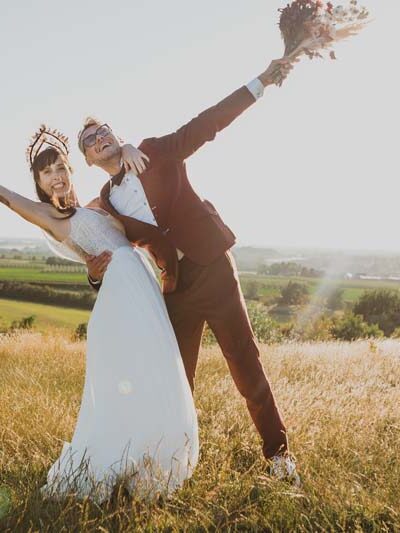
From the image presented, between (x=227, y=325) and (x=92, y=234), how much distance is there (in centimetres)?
94

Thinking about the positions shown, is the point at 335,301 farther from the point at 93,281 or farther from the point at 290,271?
the point at 93,281

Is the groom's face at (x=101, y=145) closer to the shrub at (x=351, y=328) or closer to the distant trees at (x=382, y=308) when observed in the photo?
the shrub at (x=351, y=328)

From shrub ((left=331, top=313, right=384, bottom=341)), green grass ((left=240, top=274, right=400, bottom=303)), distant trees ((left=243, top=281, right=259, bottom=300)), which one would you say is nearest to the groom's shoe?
shrub ((left=331, top=313, right=384, bottom=341))

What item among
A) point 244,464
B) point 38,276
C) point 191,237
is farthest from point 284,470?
point 38,276

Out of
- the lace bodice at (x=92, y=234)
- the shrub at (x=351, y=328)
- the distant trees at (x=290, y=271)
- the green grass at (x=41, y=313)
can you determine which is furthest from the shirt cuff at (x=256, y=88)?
the distant trees at (x=290, y=271)

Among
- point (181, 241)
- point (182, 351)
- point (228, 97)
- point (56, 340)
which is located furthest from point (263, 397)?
point (56, 340)

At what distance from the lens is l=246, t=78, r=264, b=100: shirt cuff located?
3.20m

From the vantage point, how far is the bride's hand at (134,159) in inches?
121

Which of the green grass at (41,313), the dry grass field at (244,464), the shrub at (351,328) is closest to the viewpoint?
the dry grass field at (244,464)

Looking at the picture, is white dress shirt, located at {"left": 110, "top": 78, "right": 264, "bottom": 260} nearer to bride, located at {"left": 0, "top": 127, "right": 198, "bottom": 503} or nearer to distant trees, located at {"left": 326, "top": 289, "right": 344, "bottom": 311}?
bride, located at {"left": 0, "top": 127, "right": 198, "bottom": 503}

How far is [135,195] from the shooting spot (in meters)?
3.22

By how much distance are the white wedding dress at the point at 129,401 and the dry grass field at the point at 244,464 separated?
0.14 m

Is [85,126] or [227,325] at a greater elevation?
[85,126]

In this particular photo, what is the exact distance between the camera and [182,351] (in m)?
3.43
